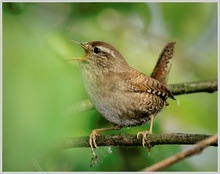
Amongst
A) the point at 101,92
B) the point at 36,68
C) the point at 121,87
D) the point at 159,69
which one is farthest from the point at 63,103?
the point at 159,69

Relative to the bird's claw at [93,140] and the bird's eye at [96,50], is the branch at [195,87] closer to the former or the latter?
the bird's eye at [96,50]

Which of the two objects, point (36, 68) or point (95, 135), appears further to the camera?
point (95, 135)

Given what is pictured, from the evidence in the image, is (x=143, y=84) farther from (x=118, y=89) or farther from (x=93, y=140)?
(x=93, y=140)

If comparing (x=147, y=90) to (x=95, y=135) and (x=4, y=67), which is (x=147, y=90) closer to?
(x=95, y=135)

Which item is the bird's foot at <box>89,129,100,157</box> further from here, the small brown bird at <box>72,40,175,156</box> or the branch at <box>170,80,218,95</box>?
the branch at <box>170,80,218,95</box>

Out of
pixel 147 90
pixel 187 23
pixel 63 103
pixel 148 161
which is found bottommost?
pixel 148 161

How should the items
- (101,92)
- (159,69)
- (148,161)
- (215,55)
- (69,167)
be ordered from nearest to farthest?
(69,167), (148,161), (101,92), (159,69), (215,55)

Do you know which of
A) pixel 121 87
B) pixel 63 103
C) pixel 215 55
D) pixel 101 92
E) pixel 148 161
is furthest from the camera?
pixel 215 55

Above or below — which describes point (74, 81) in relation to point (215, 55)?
above
